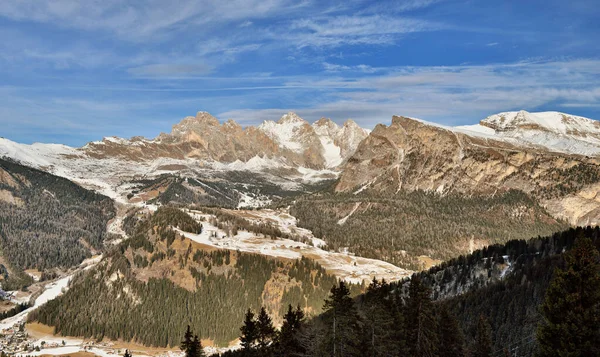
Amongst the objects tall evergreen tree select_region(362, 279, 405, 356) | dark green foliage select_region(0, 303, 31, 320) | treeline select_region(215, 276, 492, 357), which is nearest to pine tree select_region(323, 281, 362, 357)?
treeline select_region(215, 276, 492, 357)

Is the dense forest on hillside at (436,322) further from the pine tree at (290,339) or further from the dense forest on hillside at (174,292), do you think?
the dense forest on hillside at (174,292)

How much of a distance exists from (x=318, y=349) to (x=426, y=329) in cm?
1003

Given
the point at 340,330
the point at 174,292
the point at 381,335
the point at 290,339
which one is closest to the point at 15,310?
the point at 174,292

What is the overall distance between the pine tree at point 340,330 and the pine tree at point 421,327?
548 cm

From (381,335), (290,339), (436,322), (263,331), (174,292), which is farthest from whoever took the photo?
(174,292)

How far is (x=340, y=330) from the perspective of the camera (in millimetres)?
44219

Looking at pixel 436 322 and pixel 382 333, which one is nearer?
pixel 382 333

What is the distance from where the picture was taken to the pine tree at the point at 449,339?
51906mm

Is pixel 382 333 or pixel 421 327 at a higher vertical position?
pixel 421 327

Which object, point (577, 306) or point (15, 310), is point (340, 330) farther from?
point (15, 310)

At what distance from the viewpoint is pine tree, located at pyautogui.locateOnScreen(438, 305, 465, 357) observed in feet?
170

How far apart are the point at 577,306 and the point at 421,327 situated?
15.8 metres

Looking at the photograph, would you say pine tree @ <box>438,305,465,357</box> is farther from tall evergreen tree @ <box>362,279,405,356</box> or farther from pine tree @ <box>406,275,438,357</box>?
tall evergreen tree @ <box>362,279,405,356</box>

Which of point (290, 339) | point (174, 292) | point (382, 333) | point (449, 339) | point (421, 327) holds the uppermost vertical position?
point (421, 327)
